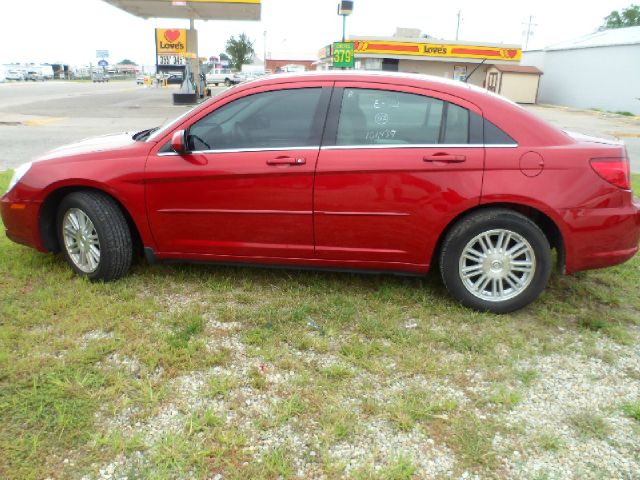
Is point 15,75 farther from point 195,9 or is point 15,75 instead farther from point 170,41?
point 195,9

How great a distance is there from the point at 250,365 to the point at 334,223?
1160 millimetres

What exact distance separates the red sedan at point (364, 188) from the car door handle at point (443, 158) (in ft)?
0.04

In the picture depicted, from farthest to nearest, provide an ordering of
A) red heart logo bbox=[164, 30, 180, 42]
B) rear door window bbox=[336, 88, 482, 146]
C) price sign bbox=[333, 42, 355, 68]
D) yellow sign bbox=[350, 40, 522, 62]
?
yellow sign bbox=[350, 40, 522, 62] → red heart logo bbox=[164, 30, 180, 42] → price sign bbox=[333, 42, 355, 68] → rear door window bbox=[336, 88, 482, 146]

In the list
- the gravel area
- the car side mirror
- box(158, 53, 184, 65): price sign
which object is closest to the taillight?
the gravel area

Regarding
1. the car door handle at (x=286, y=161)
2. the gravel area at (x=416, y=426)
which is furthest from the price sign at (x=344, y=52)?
the gravel area at (x=416, y=426)

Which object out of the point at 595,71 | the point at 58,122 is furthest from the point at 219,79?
the point at 58,122

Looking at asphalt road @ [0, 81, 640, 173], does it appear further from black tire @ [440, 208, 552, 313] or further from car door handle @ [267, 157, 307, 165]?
black tire @ [440, 208, 552, 313]

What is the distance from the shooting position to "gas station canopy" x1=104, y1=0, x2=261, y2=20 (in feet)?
73.2

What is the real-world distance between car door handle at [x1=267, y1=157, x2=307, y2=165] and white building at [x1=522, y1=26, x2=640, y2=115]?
29.0 metres

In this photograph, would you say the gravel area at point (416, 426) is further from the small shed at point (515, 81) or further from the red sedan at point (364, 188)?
the small shed at point (515, 81)

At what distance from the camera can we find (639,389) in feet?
9.55

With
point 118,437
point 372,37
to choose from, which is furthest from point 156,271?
point 372,37

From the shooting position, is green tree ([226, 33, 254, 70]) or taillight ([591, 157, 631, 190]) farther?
green tree ([226, 33, 254, 70])

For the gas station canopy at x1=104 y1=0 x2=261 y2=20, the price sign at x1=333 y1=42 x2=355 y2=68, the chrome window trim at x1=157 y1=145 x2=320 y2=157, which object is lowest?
the chrome window trim at x1=157 y1=145 x2=320 y2=157
